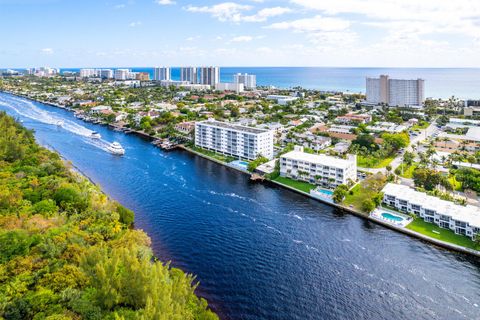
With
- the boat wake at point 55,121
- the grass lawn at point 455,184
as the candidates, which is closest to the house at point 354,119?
the grass lawn at point 455,184

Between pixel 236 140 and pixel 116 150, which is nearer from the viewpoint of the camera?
pixel 236 140

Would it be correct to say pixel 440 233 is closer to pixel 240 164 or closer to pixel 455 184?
pixel 455 184

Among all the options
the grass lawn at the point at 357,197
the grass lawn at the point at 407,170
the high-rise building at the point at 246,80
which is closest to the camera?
the grass lawn at the point at 357,197

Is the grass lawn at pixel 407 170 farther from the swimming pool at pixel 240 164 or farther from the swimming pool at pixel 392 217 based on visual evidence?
the swimming pool at pixel 240 164

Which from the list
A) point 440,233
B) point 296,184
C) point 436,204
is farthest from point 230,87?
point 440,233

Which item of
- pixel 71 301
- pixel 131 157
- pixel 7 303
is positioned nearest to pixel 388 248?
pixel 71 301

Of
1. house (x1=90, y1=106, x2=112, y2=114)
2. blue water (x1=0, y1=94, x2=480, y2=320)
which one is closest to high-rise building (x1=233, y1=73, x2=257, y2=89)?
house (x1=90, y1=106, x2=112, y2=114)
